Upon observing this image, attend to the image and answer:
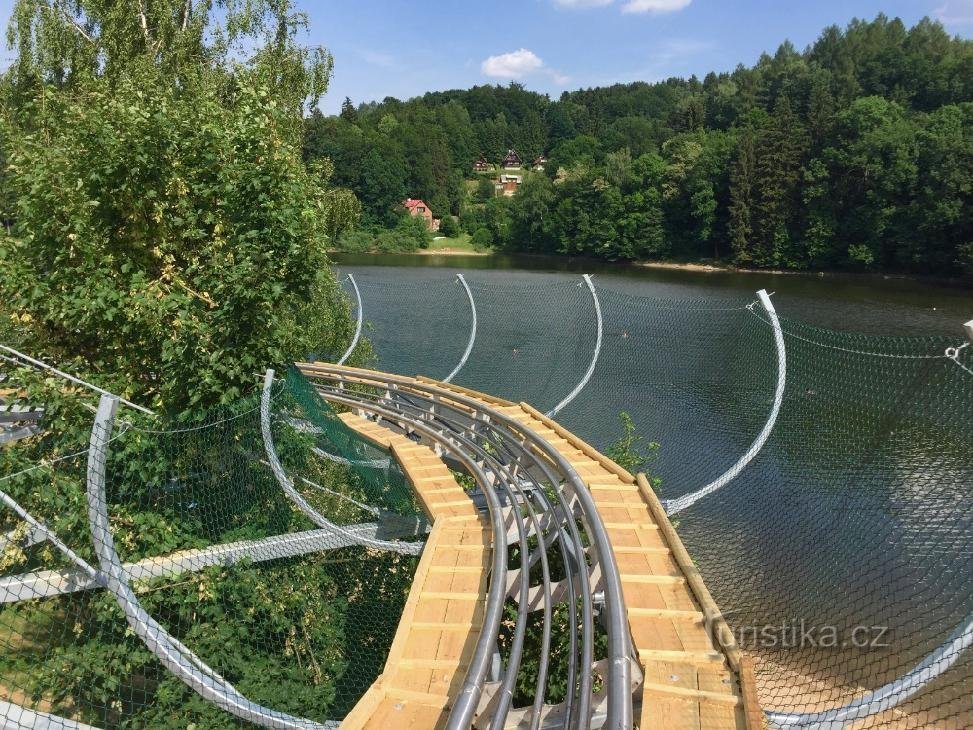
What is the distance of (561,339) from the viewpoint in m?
13.9

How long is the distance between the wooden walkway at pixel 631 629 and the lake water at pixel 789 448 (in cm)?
148

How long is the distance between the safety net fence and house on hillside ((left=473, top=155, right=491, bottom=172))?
121 metres

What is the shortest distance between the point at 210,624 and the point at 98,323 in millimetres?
2603

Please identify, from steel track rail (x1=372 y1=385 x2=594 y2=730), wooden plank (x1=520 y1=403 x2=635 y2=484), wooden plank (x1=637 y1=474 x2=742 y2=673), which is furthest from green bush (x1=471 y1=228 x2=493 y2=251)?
wooden plank (x1=637 y1=474 x2=742 y2=673)

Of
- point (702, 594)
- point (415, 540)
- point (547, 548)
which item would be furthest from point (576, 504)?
point (415, 540)

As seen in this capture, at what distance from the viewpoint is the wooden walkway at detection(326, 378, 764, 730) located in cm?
281

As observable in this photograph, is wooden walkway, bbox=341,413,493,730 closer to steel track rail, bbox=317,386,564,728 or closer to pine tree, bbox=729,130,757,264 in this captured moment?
steel track rail, bbox=317,386,564,728

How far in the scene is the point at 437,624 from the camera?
11.5ft

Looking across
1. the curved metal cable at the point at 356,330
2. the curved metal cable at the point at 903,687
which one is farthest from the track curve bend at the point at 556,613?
the curved metal cable at the point at 356,330

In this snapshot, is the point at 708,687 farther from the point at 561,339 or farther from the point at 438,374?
the point at 561,339

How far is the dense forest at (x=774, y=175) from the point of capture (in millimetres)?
39531

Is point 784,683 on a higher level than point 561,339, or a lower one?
lower

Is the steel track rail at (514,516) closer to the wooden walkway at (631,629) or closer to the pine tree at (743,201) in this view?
the wooden walkway at (631,629)

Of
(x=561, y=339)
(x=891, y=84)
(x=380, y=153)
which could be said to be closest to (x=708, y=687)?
(x=561, y=339)
